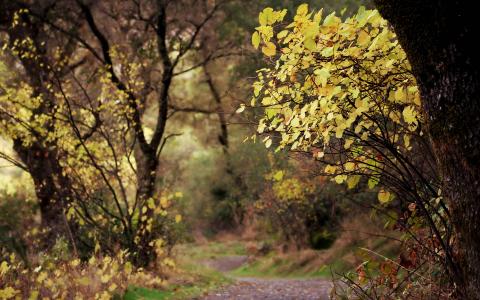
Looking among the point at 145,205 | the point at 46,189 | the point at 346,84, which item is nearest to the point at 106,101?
the point at 145,205

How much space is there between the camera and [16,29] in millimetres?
12039

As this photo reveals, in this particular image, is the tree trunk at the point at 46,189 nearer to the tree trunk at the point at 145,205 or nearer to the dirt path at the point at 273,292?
the tree trunk at the point at 145,205

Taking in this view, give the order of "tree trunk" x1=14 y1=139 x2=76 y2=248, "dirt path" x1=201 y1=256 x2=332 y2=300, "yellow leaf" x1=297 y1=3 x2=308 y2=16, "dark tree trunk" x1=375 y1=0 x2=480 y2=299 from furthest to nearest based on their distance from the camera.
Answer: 1. "tree trunk" x1=14 y1=139 x2=76 y2=248
2. "dirt path" x1=201 y1=256 x2=332 y2=300
3. "yellow leaf" x1=297 y1=3 x2=308 y2=16
4. "dark tree trunk" x1=375 y1=0 x2=480 y2=299

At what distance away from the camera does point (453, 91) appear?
297 cm

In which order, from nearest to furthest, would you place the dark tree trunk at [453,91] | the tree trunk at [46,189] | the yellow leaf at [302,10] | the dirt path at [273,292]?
the dark tree trunk at [453,91]
the yellow leaf at [302,10]
the dirt path at [273,292]
the tree trunk at [46,189]

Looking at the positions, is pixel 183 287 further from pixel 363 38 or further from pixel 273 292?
pixel 363 38

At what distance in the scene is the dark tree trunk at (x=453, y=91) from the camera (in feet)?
9.56

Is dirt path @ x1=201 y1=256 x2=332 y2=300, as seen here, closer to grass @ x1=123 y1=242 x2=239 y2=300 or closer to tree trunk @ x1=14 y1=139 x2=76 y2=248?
grass @ x1=123 y1=242 x2=239 y2=300

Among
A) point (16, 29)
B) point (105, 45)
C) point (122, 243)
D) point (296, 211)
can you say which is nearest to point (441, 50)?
point (122, 243)

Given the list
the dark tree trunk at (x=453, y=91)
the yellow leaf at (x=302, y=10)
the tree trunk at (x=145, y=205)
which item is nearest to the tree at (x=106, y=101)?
the tree trunk at (x=145, y=205)

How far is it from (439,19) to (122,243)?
24.4ft

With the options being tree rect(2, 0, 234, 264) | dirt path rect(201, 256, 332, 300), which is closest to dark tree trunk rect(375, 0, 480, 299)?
tree rect(2, 0, 234, 264)

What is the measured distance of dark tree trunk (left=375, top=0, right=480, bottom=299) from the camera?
9.56 feet

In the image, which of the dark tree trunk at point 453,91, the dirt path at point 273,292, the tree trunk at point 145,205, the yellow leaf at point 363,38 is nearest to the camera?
the dark tree trunk at point 453,91
